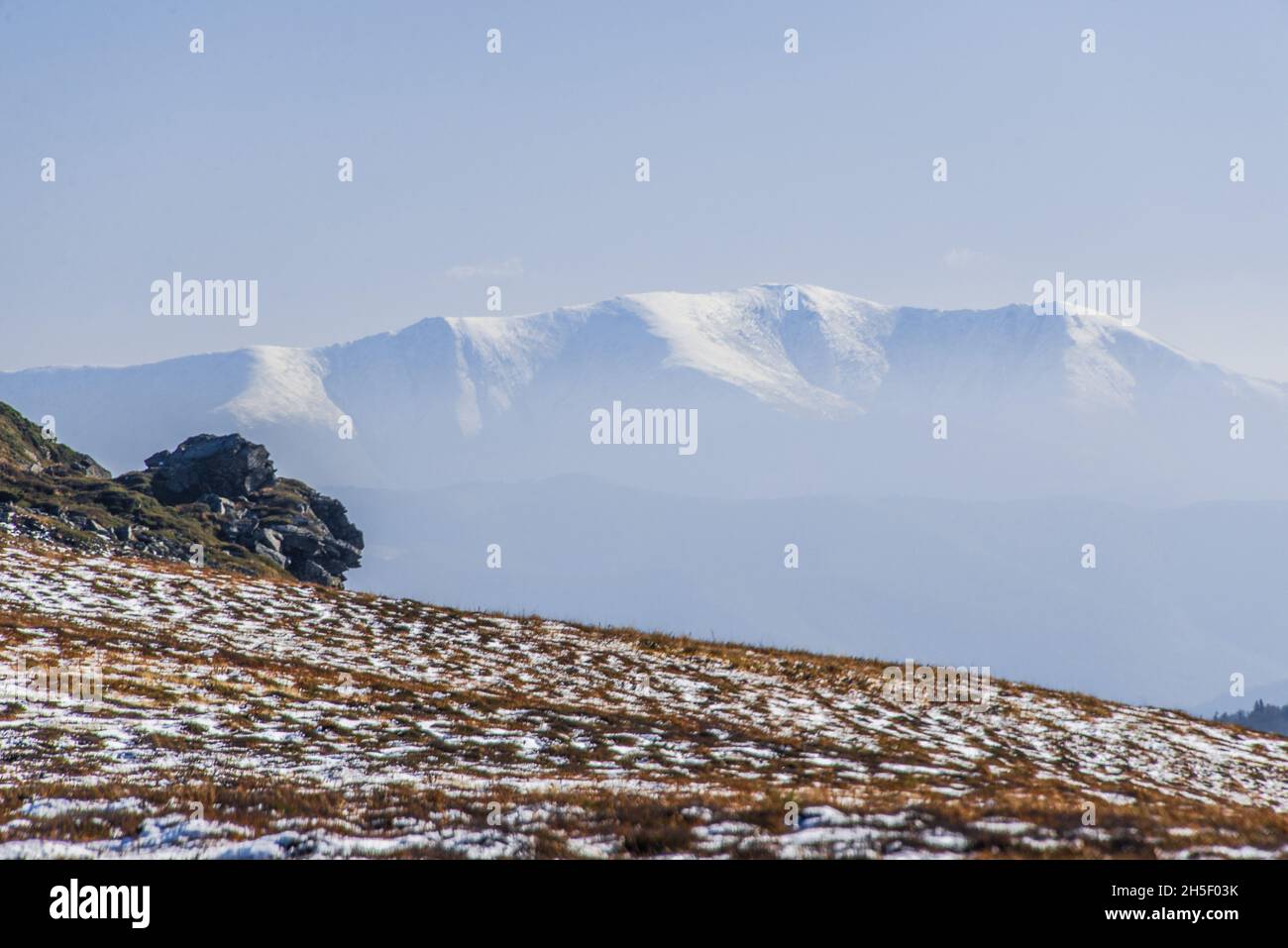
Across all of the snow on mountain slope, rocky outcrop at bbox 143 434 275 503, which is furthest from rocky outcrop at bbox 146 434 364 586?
the snow on mountain slope

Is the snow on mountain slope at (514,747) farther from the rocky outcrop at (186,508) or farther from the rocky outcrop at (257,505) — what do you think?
the rocky outcrop at (257,505)

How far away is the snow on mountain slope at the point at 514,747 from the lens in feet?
39.0

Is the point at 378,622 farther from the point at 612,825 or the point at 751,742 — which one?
the point at 612,825

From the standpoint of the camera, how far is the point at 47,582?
30.9m

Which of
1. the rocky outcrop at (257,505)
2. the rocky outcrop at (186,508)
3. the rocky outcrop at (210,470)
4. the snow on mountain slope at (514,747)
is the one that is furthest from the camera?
the rocky outcrop at (210,470)

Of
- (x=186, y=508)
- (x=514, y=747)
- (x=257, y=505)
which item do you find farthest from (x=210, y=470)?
(x=514, y=747)

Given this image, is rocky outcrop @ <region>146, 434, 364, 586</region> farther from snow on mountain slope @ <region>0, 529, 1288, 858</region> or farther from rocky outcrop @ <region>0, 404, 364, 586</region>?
snow on mountain slope @ <region>0, 529, 1288, 858</region>

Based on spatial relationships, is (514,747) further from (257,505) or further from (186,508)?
(257,505)

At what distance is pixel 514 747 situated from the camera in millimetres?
18938

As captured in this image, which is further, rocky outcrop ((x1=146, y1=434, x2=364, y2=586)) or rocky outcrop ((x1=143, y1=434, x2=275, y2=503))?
rocky outcrop ((x1=143, y1=434, x2=275, y2=503))

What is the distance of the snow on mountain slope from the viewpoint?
1188 cm

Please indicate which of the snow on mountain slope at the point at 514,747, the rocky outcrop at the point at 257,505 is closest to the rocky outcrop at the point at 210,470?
the rocky outcrop at the point at 257,505
